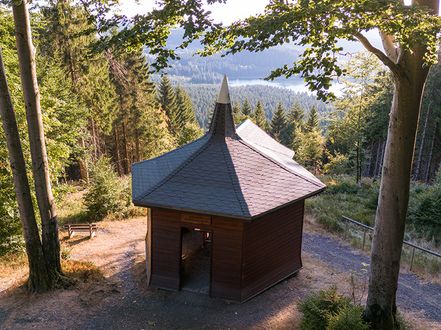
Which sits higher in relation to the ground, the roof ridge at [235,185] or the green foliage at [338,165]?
the roof ridge at [235,185]

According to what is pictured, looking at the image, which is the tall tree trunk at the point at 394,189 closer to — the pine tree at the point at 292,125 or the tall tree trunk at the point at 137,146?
the tall tree trunk at the point at 137,146

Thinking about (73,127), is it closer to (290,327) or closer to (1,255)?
(1,255)

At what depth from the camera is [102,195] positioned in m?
18.2

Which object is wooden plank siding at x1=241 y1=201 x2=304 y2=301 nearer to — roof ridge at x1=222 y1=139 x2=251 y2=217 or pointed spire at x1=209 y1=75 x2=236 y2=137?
roof ridge at x1=222 y1=139 x2=251 y2=217

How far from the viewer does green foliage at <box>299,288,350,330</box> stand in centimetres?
752

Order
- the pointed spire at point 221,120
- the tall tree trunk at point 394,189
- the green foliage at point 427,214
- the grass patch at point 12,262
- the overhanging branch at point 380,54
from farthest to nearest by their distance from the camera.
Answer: the green foliage at point 427,214, the grass patch at point 12,262, the pointed spire at point 221,120, the tall tree trunk at point 394,189, the overhanging branch at point 380,54

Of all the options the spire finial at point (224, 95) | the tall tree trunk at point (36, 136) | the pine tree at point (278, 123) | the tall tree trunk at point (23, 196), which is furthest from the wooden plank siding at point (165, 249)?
the pine tree at point (278, 123)

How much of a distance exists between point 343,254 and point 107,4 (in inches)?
484

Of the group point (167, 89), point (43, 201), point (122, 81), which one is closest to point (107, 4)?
point (43, 201)

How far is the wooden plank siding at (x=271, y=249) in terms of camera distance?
390 inches

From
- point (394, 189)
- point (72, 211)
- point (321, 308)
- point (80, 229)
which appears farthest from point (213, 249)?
point (72, 211)

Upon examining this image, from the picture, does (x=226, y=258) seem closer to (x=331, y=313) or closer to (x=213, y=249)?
(x=213, y=249)

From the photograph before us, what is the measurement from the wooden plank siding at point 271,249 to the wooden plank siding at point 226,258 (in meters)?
0.16

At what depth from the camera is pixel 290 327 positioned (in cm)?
878
